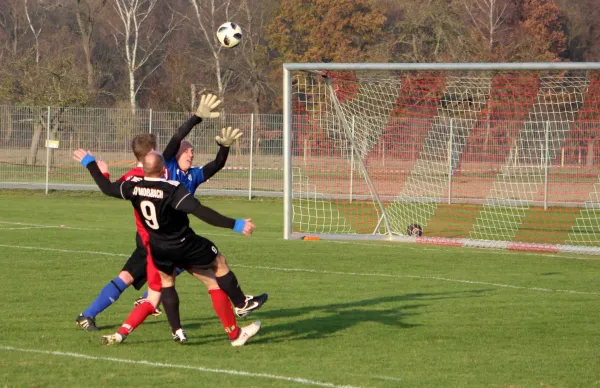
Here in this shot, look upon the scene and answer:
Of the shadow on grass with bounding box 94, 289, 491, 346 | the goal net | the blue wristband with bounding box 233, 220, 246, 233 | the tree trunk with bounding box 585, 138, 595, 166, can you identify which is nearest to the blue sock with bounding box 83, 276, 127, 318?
the shadow on grass with bounding box 94, 289, 491, 346

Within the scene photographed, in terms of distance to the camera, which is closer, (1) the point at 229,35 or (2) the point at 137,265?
(2) the point at 137,265

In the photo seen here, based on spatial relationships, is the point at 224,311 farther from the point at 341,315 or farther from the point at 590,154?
the point at 590,154

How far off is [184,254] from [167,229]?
9.8 inches

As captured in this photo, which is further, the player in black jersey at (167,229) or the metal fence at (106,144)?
the metal fence at (106,144)

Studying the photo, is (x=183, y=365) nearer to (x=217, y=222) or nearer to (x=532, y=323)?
(x=217, y=222)

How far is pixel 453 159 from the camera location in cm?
2616

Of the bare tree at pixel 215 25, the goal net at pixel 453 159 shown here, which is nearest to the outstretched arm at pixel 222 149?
the goal net at pixel 453 159

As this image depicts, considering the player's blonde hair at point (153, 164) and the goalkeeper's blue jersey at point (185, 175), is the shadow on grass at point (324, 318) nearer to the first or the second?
the goalkeeper's blue jersey at point (185, 175)

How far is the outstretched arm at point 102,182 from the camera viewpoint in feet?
25.4

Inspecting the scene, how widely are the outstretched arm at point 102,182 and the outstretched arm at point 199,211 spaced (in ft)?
1.60

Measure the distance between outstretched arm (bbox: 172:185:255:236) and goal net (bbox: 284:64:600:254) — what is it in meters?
11.2

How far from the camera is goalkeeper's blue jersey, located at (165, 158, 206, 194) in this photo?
9062 mm

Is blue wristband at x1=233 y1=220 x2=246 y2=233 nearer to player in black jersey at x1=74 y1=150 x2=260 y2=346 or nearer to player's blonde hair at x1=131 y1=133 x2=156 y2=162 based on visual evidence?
player in black jersey at x1=74 y1=150 x2=260 y2=346

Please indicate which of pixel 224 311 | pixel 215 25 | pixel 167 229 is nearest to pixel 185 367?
pixel 224 311
